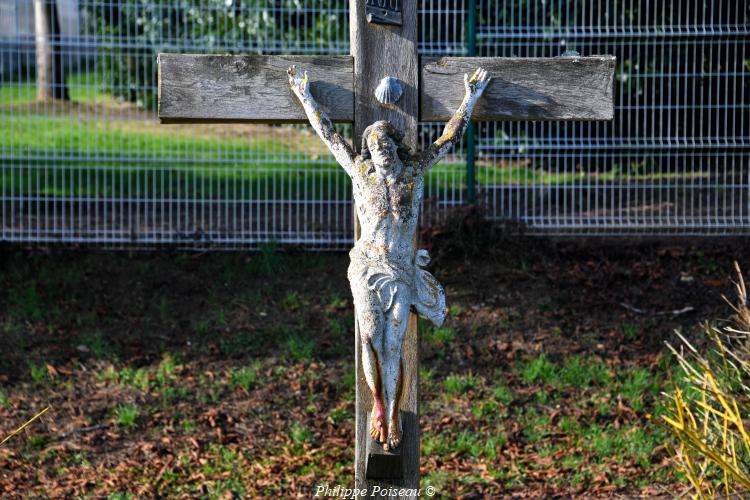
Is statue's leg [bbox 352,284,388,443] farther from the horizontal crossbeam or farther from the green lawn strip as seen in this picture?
the green lawn strip

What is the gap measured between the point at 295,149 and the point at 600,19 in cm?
283

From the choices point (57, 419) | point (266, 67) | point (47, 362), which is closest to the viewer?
point (266, 67)

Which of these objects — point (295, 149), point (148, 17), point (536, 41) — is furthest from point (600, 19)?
point (148, 17)

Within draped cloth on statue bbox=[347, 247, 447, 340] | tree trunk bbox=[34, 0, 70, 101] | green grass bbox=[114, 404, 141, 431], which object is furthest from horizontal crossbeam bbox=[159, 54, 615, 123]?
tree trunk bbox=[34, 0, 70, 101]

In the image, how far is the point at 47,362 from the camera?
705 cm

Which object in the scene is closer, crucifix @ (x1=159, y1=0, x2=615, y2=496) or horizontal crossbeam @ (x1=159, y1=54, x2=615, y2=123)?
crucifix @ (x1=159, y1=0, x2=615, y2=496)

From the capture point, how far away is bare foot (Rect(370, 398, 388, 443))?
371 cm

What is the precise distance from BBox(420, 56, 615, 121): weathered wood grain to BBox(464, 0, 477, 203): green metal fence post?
450 centimetres

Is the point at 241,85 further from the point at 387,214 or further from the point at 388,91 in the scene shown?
the point at 387,214

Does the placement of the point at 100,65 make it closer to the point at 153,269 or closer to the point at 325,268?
the point at 153,269

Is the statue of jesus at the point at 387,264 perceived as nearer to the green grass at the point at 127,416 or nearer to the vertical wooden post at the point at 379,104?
the vertical wooden post at the point at 379,104

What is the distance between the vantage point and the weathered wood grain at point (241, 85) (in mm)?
3889

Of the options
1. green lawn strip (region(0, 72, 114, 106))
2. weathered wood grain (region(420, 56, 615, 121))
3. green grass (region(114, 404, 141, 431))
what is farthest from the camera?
green lawn strip (region(0, 72, 114, 106))

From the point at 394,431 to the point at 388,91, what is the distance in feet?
4.02
